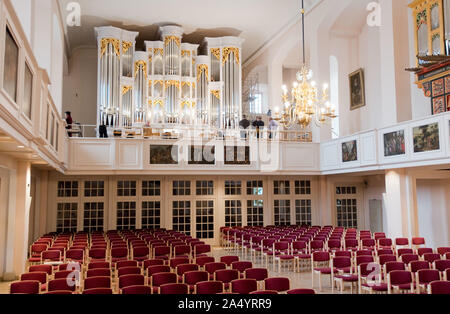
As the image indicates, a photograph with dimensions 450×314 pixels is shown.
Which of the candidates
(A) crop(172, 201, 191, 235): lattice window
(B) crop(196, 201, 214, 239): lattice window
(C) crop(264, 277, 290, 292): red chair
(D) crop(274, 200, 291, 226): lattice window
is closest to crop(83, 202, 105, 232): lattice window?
(A) crop(172, 201, 191, 235): lattice window

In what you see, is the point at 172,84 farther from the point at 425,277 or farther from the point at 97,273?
the point at 425,277

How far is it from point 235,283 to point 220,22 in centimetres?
1644

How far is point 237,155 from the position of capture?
1716cm

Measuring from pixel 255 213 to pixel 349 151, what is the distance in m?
5.48

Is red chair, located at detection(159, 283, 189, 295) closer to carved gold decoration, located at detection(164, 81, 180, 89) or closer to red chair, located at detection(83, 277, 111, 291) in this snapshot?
red chair, located at detection(83, 277, 111, 291)

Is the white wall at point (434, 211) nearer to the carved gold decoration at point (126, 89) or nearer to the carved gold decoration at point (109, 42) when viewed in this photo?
the carved gold decoration at point (126, 89)

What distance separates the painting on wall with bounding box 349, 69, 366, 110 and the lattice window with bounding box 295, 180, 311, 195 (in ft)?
13.2

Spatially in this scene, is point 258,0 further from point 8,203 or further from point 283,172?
point 8,203

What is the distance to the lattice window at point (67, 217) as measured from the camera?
17094 millimetres

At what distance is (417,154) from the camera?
1212 cm

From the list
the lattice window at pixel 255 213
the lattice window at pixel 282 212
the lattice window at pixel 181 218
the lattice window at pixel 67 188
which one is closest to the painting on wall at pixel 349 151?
the lattice window at pixel 282 212

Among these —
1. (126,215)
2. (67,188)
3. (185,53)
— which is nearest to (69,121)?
(67,188)

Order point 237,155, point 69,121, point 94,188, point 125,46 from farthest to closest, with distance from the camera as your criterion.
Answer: point 125,46, point 94,188, point 237,155, point 69,121

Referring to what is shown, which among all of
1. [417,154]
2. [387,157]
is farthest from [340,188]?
[417,154]
